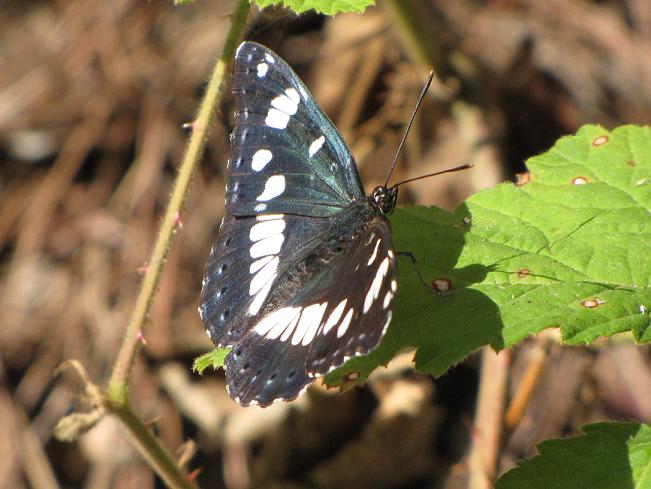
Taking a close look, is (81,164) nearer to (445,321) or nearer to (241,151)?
(241,151)

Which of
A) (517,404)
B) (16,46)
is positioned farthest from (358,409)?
(16,46)

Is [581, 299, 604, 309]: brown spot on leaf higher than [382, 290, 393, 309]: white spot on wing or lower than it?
lower

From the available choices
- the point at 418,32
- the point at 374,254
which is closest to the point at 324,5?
the point at 374,254

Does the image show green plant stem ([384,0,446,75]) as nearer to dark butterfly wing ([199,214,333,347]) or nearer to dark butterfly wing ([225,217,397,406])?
dark butterfly wing ([199,214,333,347])

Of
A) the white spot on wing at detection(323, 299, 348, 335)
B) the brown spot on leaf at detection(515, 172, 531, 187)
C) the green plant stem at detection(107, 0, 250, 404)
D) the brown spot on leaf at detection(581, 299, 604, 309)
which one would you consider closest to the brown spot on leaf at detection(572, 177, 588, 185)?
the brown spot on leaf at detection(515, 172, 531, 187)

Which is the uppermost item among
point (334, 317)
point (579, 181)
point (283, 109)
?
point (283, 109)

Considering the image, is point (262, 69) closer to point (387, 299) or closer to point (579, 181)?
point (387, 299)

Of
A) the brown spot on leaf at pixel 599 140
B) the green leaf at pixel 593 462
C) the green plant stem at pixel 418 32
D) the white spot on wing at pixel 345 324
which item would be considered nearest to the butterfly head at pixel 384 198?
the white spot on wing at pixel 345 324
